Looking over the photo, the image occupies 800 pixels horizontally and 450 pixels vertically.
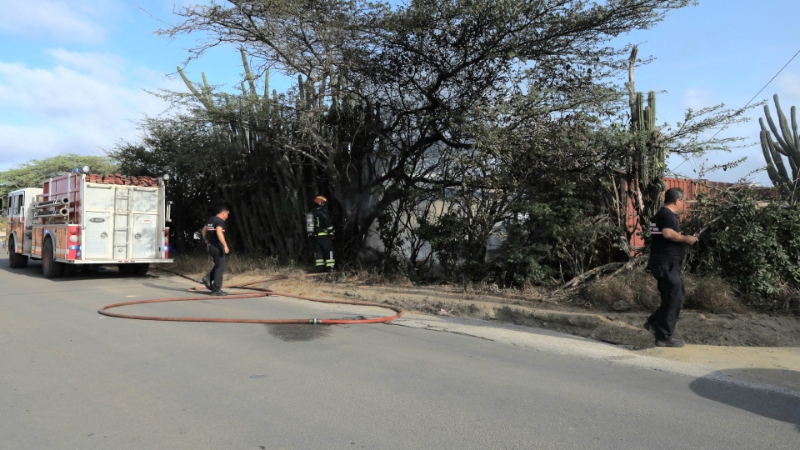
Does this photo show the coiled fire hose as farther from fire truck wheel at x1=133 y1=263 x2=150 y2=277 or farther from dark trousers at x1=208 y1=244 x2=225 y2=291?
fire truck wheel at x1=133 y1=263 x2=150 y2=277

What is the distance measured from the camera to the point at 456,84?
10.7m

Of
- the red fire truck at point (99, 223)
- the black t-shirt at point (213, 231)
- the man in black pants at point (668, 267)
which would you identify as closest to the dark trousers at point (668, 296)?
the man in black pants at point (668, 267)

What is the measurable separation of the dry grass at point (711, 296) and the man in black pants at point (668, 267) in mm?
1520

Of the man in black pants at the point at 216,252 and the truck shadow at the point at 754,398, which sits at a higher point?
the man in black pants at the point at 216,252

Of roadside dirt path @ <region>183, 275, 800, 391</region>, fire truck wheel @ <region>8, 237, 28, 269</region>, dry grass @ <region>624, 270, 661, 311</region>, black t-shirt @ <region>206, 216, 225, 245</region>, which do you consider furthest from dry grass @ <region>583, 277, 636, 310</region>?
fire truck wheel @ <region>8, 237, 28, 269</region>

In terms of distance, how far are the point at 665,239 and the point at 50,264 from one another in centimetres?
1371

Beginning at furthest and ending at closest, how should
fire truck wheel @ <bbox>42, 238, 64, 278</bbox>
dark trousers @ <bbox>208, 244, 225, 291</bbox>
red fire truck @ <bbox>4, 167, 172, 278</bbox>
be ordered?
fire truck wheel @ <bbox>42, 238, 64, 278</bbox> < red fire truck @ <bbox>4, 167, 172, 278</bbox> < dark trousers @ <bbox>208, 244, 225, 291</bbox>

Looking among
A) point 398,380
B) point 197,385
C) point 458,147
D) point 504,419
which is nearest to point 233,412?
point 197,385

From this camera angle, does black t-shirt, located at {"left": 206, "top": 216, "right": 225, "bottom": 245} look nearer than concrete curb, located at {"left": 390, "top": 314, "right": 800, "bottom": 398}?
No

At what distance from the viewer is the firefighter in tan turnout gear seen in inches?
486

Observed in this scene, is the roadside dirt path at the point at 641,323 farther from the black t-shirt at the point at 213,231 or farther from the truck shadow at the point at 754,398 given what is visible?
the black t-shirt at the point at 213,231

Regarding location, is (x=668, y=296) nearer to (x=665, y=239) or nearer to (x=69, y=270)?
(x=665, y=239)

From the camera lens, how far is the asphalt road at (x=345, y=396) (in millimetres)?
3816

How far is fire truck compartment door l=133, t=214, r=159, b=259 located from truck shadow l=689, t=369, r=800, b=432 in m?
12.4
